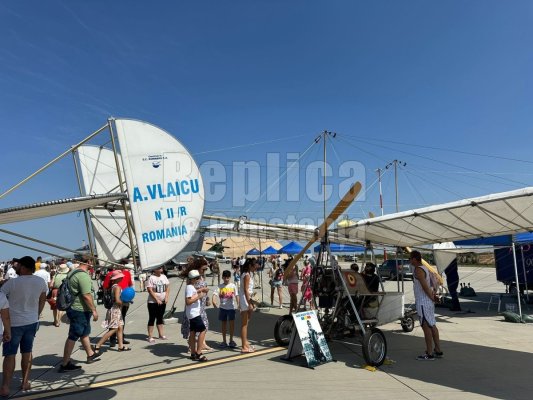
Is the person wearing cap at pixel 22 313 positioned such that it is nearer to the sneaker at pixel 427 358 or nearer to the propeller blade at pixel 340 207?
the propeller blade at pixel 340 207

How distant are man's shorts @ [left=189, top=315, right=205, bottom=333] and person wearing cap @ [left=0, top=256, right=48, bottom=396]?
7.54ft

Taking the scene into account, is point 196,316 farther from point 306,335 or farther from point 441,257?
point 441,257

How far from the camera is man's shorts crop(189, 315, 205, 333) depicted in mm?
6496

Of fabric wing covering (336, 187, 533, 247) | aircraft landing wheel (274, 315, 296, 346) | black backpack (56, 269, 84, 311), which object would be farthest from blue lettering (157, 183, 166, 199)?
fabric wing covering (336, 187, 533, 247)

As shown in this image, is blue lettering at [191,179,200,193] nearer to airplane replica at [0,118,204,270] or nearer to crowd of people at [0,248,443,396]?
airplane replica at [0,118,204,270]

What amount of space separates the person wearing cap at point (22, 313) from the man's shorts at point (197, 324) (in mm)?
2297

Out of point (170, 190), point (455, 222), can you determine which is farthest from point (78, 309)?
point (455, 222)

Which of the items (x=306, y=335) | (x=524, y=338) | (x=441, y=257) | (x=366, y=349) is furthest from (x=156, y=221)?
(x=441, y=257)

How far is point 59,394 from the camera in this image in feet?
16.5

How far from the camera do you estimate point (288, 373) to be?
19.0 feet

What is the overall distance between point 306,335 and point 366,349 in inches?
37.5

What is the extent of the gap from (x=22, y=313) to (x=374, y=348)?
5.18 meters

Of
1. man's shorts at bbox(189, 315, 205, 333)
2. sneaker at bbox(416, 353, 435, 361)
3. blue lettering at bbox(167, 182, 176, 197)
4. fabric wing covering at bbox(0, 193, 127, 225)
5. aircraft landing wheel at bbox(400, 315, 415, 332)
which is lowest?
sneaker at bbox(416, 353, 435, 361)

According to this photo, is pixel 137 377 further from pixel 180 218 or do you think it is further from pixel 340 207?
pixel 340 207
